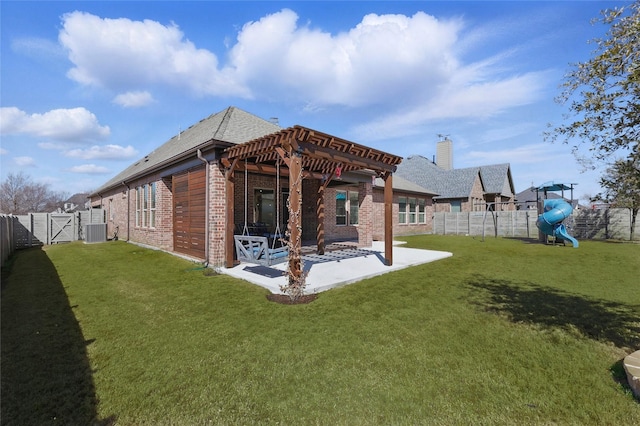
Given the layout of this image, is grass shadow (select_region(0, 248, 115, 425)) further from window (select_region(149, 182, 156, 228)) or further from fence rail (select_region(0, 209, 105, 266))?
fence rail (select_region(0, 209, 105, 266))

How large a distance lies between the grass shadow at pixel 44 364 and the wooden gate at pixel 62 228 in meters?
13.7

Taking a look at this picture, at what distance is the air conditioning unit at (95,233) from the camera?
15812 mm

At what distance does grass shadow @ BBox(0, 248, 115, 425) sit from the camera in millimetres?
2514

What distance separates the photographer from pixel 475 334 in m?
4.10

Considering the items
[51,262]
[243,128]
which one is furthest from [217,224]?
[51,262]

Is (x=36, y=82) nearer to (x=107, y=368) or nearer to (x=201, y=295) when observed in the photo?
(x=201, y=295)

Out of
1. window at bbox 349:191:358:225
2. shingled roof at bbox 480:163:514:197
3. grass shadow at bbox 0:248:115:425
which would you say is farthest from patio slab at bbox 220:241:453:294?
shingled roof at bbox 480:163:514:197

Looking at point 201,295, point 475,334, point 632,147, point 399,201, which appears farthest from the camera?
point 399,201

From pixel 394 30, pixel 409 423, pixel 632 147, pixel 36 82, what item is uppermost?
pixel 394 30

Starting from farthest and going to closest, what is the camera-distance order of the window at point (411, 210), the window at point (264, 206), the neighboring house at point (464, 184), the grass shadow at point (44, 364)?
1. the neighboring house at point (464, 184)
2. the window at point (411, 210)
3. the window at point (264, 206)
4. the grass shadow at point (44, 364)

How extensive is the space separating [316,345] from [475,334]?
7.48 ft

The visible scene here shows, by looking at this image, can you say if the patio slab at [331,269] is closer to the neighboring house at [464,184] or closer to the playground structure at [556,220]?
the playground structure at [556,220]

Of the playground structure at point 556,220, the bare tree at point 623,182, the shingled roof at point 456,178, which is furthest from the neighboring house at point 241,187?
the shingled roof at point 456,178

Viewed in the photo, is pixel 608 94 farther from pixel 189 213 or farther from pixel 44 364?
pixel 189 213
